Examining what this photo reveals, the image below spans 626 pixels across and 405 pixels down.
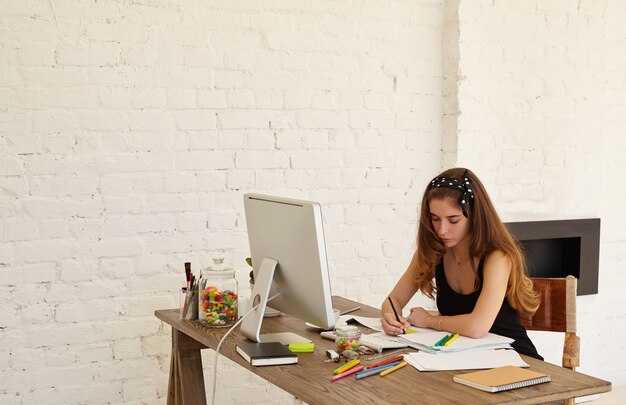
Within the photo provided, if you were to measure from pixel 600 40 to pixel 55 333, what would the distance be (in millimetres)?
2786

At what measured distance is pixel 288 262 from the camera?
7.54 ft

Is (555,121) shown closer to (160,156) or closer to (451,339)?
(160,156)

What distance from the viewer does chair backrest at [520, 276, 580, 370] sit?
2.55 metres

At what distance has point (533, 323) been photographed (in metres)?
2.65

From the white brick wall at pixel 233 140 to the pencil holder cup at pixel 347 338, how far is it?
1.18 meters

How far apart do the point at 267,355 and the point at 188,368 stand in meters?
0.67

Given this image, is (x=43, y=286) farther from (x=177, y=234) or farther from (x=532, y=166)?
(x=532, y=166)

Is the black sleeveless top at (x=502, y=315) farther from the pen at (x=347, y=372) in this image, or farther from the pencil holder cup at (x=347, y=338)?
the pen at (x=347, y=372)

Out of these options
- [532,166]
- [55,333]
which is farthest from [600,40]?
[55,333]

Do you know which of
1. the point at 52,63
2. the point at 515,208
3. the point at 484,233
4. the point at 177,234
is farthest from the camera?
the point at 515,208

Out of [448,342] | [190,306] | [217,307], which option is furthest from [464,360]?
[190,306]

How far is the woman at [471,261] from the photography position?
252cm

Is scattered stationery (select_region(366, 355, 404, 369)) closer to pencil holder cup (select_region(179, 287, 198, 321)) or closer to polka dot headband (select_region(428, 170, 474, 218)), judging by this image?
polka dot headband (select_region(428, 170, 474, 218))

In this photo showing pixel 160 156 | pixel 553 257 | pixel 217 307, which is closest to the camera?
pixel 217 307
